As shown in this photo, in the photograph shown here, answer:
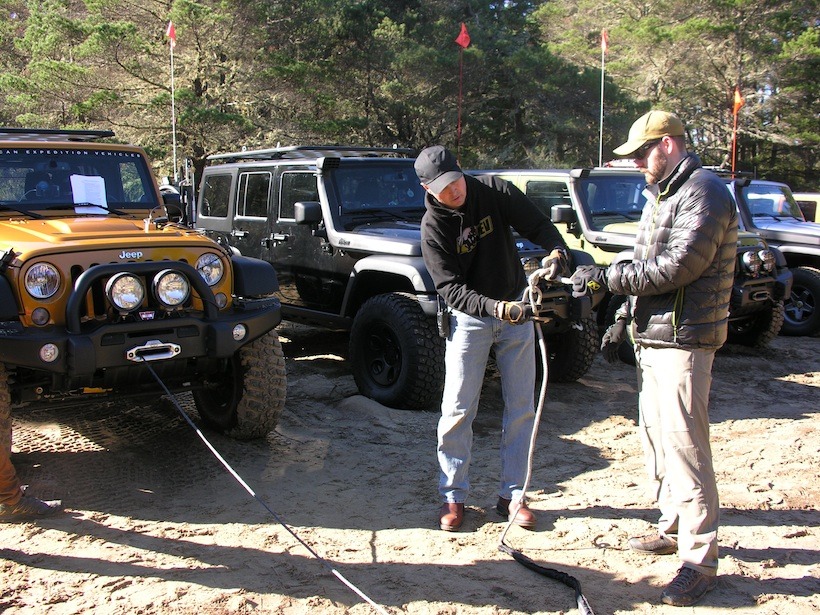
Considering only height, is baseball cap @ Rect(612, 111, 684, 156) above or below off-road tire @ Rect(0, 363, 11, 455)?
above

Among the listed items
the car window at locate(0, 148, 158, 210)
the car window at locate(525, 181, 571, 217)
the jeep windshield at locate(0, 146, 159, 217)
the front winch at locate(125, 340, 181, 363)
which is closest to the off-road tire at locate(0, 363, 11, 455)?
the front winch at locate(125, 340, 181, 363)

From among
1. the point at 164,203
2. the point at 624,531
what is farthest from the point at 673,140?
the point at 164,203

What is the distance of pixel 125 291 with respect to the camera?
4.04 metres

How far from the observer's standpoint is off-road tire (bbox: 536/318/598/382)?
6430 millimetres

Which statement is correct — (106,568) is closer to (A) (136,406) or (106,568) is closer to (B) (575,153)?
(A) (136,406)

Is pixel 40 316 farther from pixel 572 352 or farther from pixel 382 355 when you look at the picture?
pixel 572 352

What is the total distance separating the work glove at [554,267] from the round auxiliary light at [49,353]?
7.72 ft

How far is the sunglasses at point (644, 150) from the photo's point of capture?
318 centimetres

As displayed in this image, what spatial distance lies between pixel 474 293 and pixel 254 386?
1.77 metres

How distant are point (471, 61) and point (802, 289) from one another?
16.0m

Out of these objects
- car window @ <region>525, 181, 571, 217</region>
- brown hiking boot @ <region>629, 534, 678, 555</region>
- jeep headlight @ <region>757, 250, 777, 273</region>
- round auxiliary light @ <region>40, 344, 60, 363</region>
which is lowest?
brown hiking boot @ <region>629, 534, 678, 555</region>

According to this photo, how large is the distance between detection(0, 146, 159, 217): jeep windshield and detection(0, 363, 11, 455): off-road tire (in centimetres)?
143

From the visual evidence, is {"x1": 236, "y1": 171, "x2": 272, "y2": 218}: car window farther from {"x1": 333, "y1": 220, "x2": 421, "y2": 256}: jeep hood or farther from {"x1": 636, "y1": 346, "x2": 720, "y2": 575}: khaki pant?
{"x1": 636, "y1": 346, "x2": 720, "y2": 575}: khaki pant

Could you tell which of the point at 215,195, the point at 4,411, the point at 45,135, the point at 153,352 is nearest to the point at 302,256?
the point at 215,195
